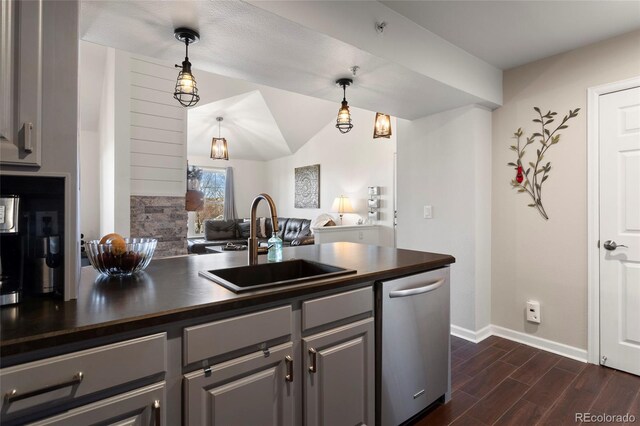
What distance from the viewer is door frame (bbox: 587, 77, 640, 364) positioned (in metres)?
2.51

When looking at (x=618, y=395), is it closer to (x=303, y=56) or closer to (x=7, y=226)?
(x=303, y=56)

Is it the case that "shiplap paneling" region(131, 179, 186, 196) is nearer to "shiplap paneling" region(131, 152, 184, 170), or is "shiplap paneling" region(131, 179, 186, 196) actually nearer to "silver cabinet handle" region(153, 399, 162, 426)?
"shiplap paneling" region(131, 152, 184, 170)

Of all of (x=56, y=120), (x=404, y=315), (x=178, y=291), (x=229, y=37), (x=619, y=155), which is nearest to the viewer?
(x=56, y=120)

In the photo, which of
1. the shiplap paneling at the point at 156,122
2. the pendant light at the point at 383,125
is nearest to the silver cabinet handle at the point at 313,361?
the shiplap paneling at the point at 156,122

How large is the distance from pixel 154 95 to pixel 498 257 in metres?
3.93

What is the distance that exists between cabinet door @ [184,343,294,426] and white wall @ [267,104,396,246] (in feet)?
14.6

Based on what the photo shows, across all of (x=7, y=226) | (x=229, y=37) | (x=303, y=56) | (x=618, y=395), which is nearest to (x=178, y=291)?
(x=7, y=226)

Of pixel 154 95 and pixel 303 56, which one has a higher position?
pixel 154 95

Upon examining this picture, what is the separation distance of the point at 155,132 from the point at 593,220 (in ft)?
13.7

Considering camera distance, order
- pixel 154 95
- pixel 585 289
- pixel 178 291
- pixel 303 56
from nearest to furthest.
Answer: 1. pixel 178 291
2. pixel 303 56
3. pixel 585 289
4. pixel 154 95

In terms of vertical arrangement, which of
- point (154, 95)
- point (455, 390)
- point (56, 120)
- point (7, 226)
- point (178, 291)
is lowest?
point (455, 390)

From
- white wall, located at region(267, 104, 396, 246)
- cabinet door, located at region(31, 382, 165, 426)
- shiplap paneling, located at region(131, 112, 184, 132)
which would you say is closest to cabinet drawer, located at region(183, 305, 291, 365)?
cabinet door, located at region(31, 382, 165, 426)

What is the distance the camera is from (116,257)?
4.69ft

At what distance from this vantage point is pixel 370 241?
5.65 meters
